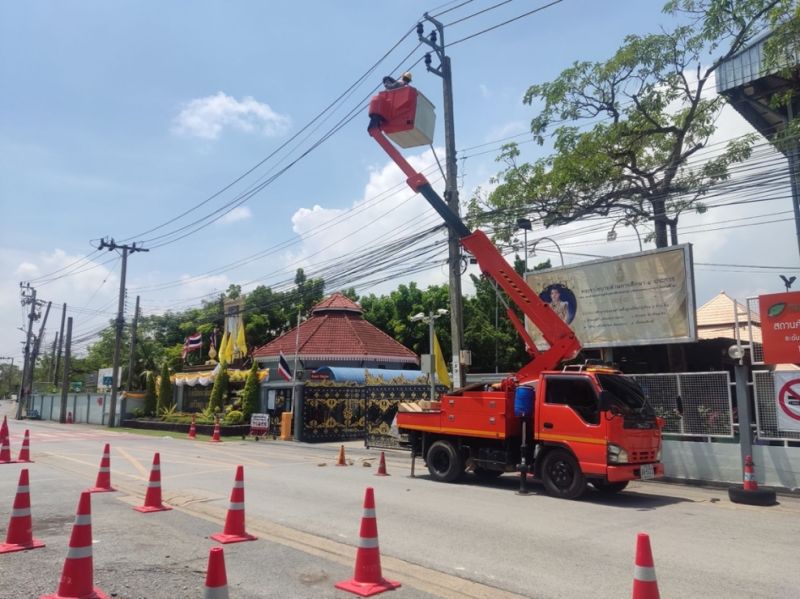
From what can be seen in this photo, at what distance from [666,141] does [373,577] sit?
18570 mm

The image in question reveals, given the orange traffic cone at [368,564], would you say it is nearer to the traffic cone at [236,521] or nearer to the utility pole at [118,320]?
the traffic cone at [236,521]

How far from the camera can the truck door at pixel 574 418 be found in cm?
1102

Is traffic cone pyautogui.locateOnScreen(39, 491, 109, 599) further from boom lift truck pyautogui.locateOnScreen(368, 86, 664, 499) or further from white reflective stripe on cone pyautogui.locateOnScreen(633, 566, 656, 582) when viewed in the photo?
boom lift truck pyautogui.locateOnScreen(368, 86, 664, 499)

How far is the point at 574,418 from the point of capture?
1144cm

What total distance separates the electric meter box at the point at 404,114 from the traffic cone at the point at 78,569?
35.0 ft

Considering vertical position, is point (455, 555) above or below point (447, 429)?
below

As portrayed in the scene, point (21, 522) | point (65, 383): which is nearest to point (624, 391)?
point (21, 522)

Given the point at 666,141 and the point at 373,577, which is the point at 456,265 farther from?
the point at 373,577

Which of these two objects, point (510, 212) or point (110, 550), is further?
point (510, 212)

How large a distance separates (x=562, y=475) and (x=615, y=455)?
1236mm

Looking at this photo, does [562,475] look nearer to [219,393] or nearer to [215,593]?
[215,593]

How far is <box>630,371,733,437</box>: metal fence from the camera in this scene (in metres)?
13.9

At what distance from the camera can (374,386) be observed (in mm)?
24734

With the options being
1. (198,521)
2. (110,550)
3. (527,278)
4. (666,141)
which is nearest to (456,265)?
(527,278)
